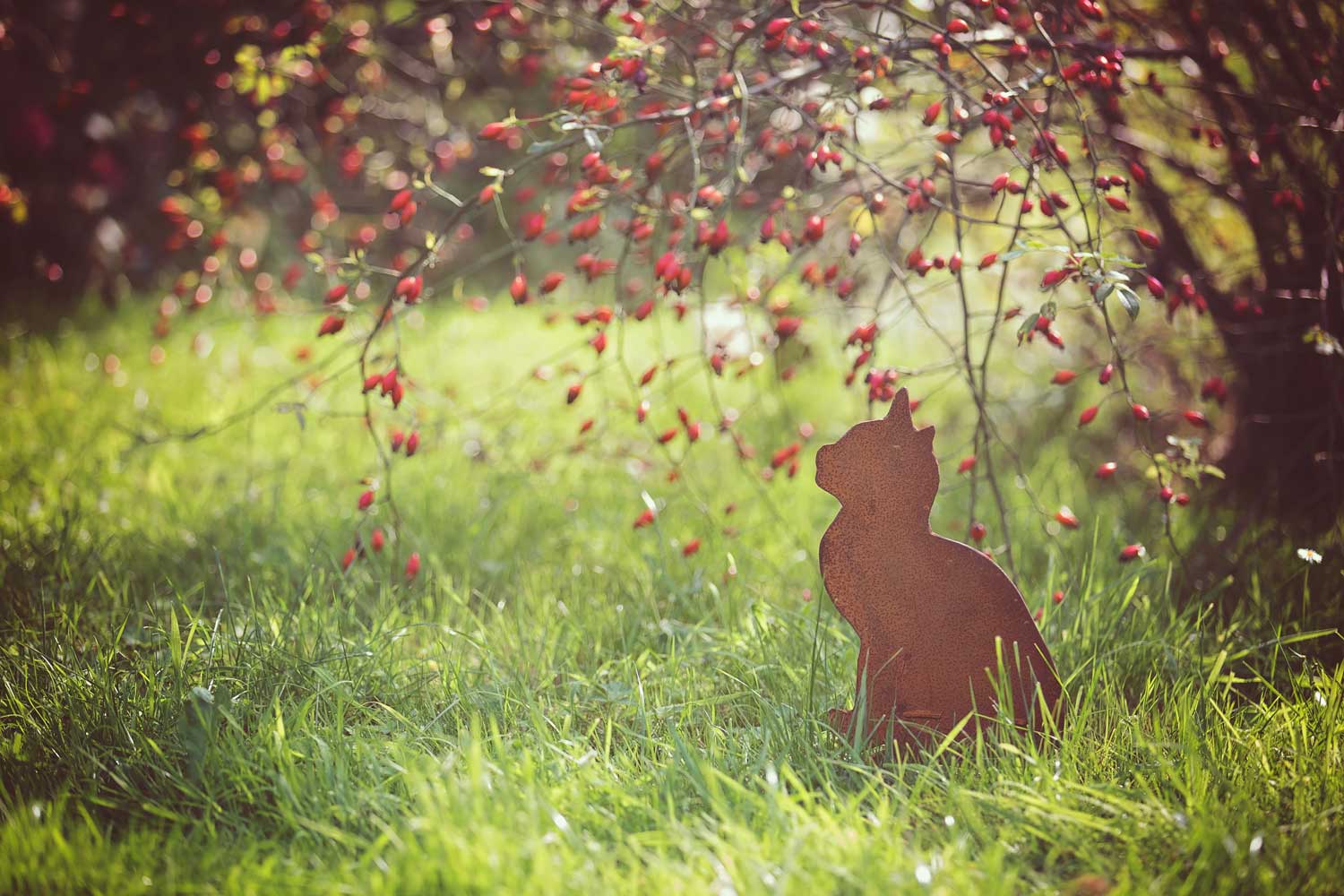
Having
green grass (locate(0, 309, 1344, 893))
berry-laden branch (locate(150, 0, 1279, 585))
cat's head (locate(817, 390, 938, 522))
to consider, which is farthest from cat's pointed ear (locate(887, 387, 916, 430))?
green grass (locate(0, 309, 1344, 893))

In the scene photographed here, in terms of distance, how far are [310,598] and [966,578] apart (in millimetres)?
1563

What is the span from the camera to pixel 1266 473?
9.34 feet

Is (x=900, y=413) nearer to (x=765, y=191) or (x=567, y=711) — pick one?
(x=567, y=711)

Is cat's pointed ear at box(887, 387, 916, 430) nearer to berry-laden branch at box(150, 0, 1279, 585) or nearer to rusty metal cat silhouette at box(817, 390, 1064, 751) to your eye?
rusty metal cat silhouette at box(817, 390, 1064, 751)

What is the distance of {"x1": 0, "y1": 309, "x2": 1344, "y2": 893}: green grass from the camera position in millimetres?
1440

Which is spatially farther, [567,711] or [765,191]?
[765,191]

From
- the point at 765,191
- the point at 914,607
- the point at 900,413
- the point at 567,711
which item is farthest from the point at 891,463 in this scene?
the point at 765,191

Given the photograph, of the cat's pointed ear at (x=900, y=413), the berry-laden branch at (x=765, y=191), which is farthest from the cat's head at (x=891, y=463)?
the berry-laden branch at (x=765, y=191)

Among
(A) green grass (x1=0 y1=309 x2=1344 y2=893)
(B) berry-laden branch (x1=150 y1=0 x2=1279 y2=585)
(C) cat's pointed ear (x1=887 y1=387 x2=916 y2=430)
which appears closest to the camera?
(A) green grass (x1=0 y1=309 x2=1344 y2=893)

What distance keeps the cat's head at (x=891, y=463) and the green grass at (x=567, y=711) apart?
1.37 ft

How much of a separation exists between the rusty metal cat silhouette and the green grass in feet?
0.28

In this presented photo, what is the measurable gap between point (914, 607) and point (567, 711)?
0.71 m

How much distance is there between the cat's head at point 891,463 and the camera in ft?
5.54

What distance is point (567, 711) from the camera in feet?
6.35
